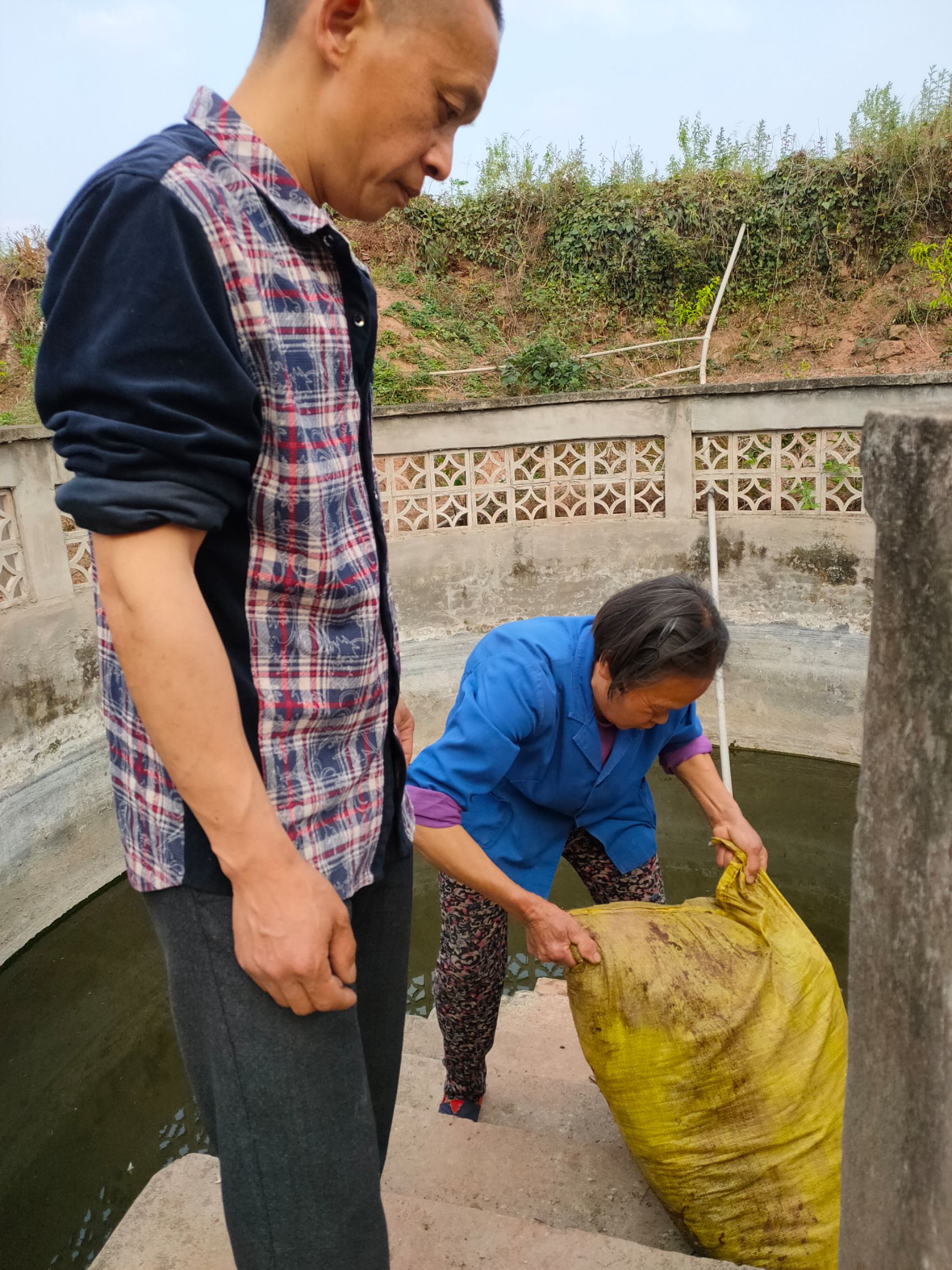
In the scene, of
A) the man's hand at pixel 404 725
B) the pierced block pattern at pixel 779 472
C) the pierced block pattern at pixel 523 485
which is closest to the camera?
the man's hand at pixel 404 725

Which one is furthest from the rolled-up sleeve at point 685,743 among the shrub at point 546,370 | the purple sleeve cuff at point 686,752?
the shrub at point 546,370

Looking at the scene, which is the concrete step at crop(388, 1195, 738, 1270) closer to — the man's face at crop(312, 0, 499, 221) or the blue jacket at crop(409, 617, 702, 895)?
the blue jacket at crop(409, 617, 702, 895)

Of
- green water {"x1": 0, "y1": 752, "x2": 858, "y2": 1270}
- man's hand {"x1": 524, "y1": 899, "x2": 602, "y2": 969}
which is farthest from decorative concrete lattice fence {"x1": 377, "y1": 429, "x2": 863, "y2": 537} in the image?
man's hand {"x1": 524, "y1": 899, "x2": 602, "y2": 969}

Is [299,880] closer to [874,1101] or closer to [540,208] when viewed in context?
[874,1101]

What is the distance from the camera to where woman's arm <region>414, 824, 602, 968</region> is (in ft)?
6.13

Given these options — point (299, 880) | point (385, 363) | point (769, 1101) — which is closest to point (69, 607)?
point (769, 1101)

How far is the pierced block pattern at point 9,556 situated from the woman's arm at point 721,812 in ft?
9.77

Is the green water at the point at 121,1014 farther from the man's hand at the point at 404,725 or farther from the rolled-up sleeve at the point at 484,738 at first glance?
the man's hand at the point at 404,725

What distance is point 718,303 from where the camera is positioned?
923 centimetres

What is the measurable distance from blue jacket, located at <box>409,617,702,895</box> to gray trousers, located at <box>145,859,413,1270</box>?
1.04 metres

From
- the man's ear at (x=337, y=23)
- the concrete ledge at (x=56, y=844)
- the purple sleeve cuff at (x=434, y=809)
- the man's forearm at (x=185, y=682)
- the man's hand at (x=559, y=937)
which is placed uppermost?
the man's ear at (x=337, y=23)

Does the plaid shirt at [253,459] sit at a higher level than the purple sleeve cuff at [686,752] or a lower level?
higher

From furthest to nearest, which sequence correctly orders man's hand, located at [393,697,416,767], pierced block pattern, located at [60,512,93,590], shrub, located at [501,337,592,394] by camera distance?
shrub, located at [501,337,592,394], pierced block pattern, located at [60,512,93,590], man's hand, located at [393,697,416,767]

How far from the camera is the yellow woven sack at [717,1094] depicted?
1.84 m
